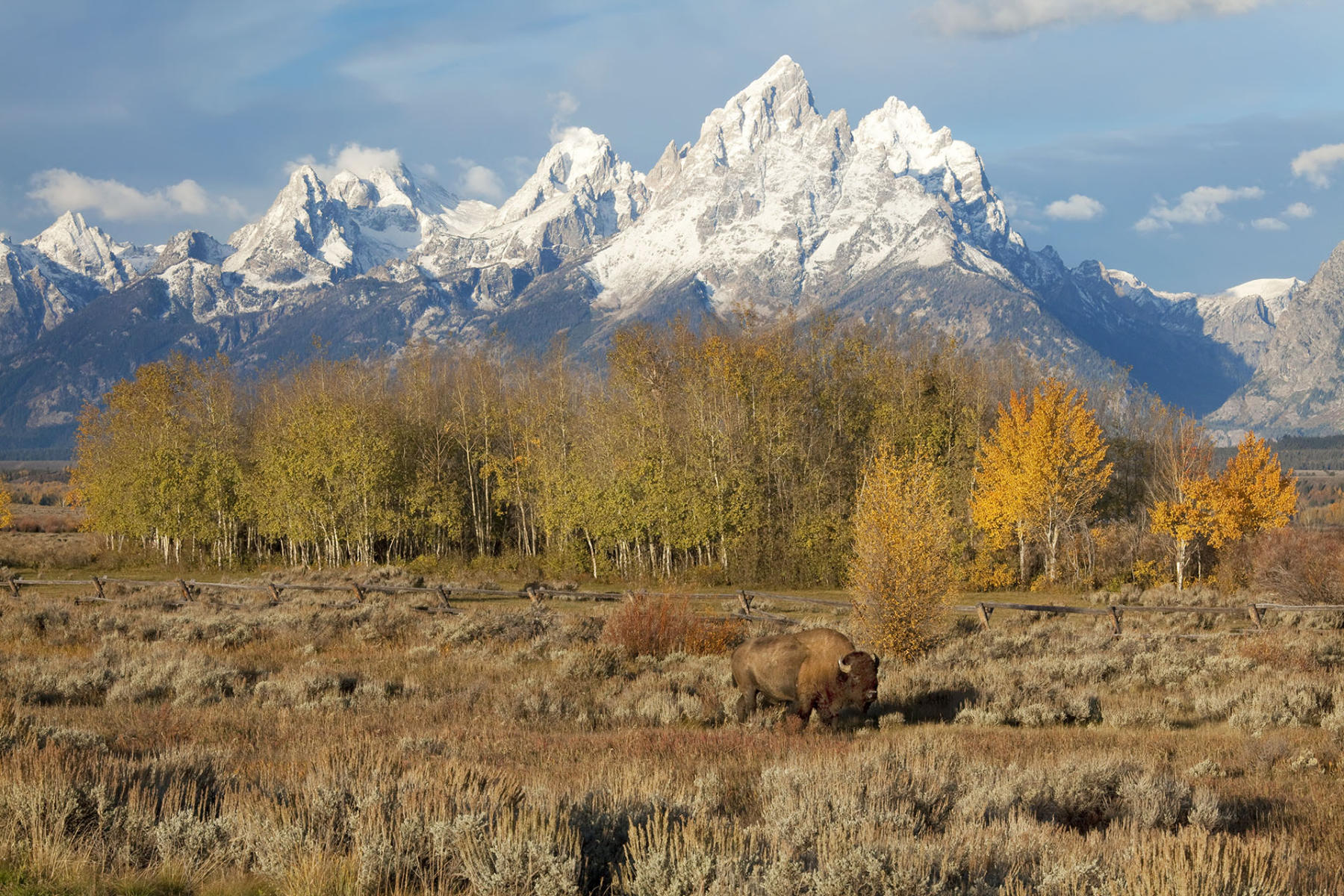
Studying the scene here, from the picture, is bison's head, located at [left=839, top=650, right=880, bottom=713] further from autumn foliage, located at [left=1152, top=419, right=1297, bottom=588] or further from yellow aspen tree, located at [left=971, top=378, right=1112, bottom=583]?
autumn foliage, located at [left=1152, top=419, right=1297, bottom=588]

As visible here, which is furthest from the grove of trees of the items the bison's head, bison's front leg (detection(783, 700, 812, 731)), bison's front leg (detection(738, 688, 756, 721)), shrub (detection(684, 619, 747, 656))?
the bison's head

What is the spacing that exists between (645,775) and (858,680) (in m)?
4.70

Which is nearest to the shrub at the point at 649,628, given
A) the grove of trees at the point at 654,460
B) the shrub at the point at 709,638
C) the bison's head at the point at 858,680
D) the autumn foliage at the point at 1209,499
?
the shrub at the point at 709,638

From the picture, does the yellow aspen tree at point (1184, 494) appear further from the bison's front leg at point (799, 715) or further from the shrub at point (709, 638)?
the bison's front leg at point (799, 715)

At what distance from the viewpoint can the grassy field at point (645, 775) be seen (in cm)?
535

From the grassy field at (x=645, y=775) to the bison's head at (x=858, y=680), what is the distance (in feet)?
1.37

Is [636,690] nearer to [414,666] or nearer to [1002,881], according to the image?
[414,666]

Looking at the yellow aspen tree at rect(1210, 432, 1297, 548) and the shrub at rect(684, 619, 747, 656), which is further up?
the yellow aspen tree at rect(1210, 432, 1297, 548)

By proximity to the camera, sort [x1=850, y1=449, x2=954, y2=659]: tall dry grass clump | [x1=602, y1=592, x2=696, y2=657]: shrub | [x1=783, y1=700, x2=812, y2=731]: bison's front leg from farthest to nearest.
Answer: [x1=602, y1=592, x2=696, y2=657]: shrub, [x1=850, y1=449, x2=954, y2=659]: tall dry grass clump, [x1=783, y1=700, x2=812, y2=731]: bison's front leg

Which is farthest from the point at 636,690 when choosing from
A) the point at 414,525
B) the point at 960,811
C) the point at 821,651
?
the point at 414,525

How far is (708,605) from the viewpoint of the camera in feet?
98.6

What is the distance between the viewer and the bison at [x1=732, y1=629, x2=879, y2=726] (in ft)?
39.4

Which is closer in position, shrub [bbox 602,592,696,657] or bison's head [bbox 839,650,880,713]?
bison's head [bbox 839,650,880,713]

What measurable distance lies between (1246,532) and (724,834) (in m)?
46.4
